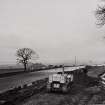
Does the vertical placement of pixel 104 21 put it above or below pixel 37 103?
above

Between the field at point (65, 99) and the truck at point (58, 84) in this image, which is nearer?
the field at point (65, 99)

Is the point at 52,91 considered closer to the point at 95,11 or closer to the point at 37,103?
the point at 37,103

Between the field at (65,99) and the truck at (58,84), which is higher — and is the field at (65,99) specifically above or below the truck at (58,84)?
below

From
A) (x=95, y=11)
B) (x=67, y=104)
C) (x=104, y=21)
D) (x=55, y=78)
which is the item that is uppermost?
(x=95, y=11)

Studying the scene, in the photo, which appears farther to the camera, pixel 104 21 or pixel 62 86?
pixel 62 86

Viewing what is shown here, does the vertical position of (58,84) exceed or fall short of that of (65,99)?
it exceeds it

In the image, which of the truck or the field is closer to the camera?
the field

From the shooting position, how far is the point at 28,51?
71062mm

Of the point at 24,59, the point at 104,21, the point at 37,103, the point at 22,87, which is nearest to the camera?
the point at 37,103

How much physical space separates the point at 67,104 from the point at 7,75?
26.7m

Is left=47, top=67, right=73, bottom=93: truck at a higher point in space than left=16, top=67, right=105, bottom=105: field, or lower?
higher

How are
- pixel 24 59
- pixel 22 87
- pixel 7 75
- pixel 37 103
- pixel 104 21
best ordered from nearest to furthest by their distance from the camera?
pixel 37 103, pixel 104 21, pixel 22 87, pixel 7 75, pixel 24 59

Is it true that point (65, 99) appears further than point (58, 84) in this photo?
No

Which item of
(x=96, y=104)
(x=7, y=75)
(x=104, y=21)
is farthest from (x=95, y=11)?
(x=7, y=75)
